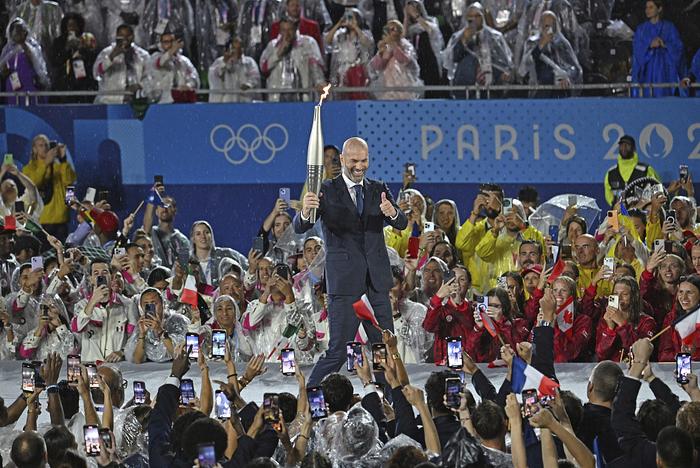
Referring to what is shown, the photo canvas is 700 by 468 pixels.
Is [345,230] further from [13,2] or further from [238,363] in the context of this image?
[13,2]

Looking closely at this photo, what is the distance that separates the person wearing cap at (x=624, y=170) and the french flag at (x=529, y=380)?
7.09 m

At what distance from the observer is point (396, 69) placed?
15203mm

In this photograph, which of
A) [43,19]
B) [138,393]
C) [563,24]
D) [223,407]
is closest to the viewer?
[223,407]

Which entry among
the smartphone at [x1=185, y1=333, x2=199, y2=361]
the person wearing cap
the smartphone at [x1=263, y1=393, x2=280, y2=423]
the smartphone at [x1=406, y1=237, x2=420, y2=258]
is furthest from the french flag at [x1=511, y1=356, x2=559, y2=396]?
the person wearing cap

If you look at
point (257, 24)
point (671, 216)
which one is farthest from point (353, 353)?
point (257, 24)

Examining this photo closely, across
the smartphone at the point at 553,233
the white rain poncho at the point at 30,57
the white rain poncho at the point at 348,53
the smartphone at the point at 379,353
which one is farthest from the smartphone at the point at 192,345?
the white rain poncho at the point at 30,57

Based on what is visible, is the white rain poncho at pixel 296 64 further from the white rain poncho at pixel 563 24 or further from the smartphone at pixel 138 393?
the smartphone at pixel 138 393

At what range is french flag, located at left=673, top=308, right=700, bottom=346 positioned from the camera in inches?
390

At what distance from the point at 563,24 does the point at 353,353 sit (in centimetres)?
794

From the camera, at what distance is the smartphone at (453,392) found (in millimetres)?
7016

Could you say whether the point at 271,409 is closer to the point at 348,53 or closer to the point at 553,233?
the point at 553,233

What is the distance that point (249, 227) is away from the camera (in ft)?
51.0

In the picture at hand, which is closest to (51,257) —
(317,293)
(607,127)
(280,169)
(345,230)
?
(317,293)

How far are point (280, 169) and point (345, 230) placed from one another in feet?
21.7
